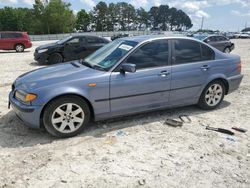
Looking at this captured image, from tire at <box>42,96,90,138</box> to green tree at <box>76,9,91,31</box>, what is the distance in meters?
92.4

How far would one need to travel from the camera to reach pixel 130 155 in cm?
393

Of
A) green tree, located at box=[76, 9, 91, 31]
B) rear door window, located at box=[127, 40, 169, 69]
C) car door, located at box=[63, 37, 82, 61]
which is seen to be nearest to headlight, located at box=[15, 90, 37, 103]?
rear door window, located at box=[127, 40, 169, 69]

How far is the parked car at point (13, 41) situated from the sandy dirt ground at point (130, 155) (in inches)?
594

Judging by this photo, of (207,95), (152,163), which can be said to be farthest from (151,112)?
(152,163)

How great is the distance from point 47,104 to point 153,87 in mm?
1862

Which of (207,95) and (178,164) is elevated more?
(207,95)

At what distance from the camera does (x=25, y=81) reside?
15.0 feet

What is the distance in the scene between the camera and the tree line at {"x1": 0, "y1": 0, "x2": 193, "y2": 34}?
241 ft

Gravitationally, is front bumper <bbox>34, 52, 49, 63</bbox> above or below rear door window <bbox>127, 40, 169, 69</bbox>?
below

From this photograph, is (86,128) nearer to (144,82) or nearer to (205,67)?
(144,82)

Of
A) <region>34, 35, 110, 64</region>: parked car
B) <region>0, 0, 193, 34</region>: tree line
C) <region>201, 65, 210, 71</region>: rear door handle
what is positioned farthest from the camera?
<region>0, 0, 193, 34</region>: tree line

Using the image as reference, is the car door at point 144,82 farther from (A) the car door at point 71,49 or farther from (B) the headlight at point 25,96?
(A) the car door at point 71,49

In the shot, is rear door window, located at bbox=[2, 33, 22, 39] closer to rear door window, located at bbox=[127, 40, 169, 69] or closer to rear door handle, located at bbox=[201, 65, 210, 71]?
rear door window, located at bbox=[127, 40, 169, 69]

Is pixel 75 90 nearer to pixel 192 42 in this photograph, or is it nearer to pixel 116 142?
pixel 116 142
